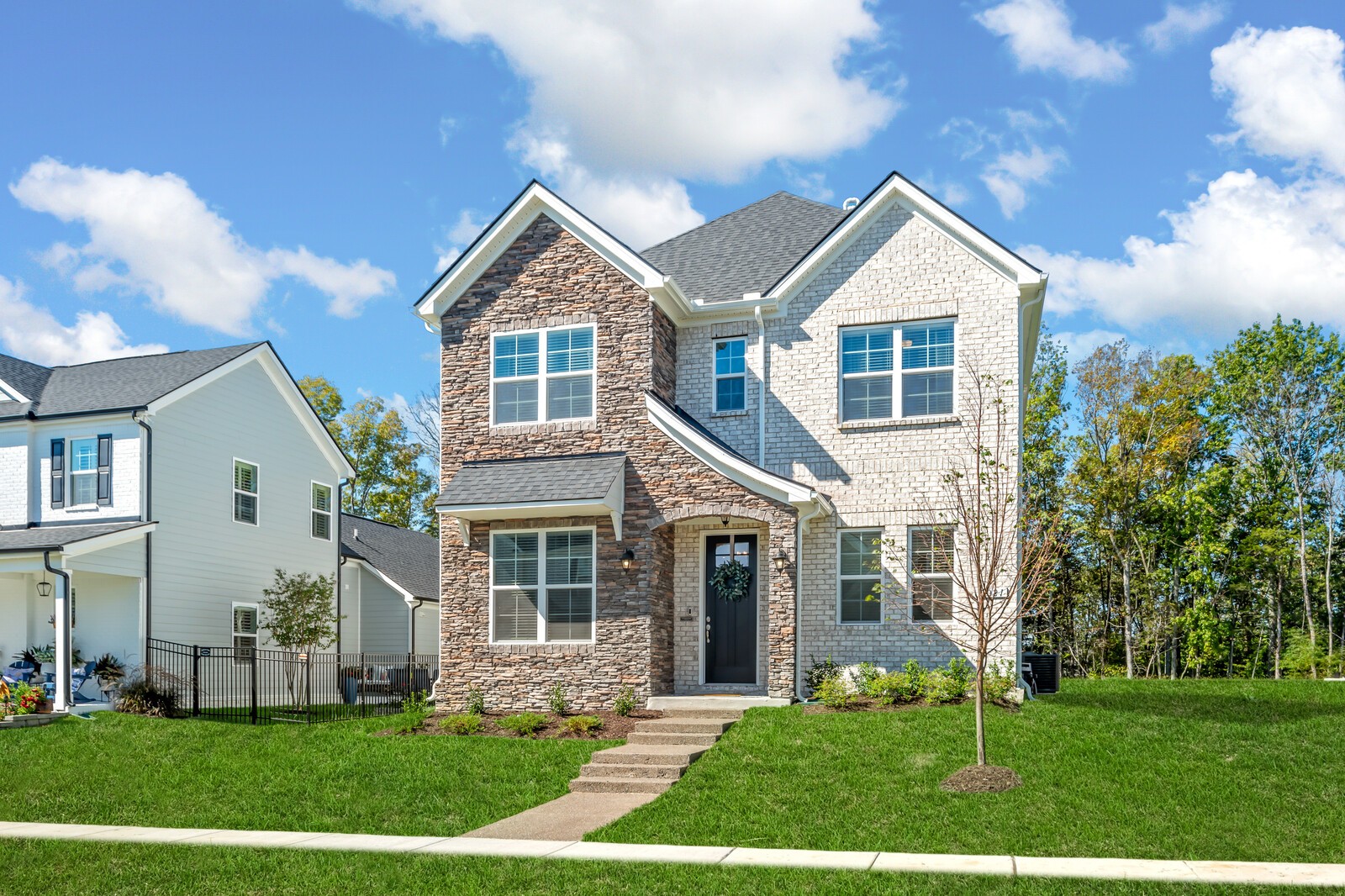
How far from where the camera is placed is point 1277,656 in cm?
3030

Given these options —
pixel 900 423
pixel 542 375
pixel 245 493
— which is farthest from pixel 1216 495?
pixel 245 493

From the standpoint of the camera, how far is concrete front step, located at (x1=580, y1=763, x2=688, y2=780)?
41.6ft

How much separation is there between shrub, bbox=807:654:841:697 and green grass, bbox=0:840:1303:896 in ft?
26.2

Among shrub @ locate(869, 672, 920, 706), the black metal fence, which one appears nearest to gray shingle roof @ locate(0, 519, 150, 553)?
the black metal fence

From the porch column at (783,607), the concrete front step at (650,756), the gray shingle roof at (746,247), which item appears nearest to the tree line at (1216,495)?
the gray shingle roof at (746,247)

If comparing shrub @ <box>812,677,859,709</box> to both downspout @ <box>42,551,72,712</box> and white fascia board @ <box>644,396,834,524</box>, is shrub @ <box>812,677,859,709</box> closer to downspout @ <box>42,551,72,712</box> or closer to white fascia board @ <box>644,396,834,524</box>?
white fascia board @ <box>644,396,834,524</box>

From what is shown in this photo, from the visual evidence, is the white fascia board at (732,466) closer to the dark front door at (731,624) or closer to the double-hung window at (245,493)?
the dark front door at (731,624)

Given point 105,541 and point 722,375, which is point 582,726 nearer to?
point 722,375

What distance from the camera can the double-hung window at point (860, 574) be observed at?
17.2 meters

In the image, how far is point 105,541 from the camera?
64.7 feet

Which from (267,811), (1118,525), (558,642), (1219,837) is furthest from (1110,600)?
(267,811)

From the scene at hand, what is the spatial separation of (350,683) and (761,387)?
11597 mm

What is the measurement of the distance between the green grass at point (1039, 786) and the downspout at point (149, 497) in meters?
12.2

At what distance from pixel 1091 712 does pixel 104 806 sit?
11732 millimetres
